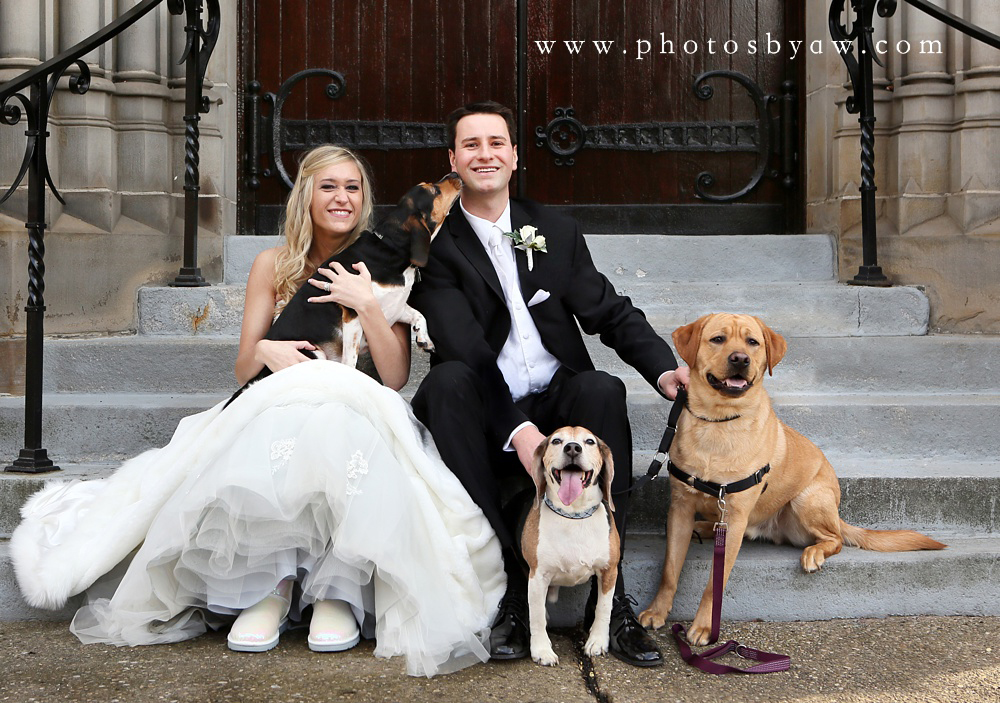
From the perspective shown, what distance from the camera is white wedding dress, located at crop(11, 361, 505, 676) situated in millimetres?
2582

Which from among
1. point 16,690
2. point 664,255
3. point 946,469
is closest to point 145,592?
point 16,690

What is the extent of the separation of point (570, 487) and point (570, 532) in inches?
5.6

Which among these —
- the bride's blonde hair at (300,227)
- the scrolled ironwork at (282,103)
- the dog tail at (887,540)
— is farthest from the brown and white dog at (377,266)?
the scrolled ironwork at (282,103)

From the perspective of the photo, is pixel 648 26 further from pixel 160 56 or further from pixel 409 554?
pixel 409 554

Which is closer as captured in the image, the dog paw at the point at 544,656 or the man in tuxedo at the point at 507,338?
the dog paw at the point at 544,656

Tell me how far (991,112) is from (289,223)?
334 cm

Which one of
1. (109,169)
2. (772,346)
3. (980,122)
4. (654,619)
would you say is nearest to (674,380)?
(772,346)

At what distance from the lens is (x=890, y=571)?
293cm

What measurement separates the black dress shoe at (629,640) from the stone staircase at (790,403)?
0.20m

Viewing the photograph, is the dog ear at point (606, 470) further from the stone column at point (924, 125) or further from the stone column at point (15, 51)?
the stone column at point (15, 51)

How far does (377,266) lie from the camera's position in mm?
3115

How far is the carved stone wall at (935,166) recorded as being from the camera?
4.41 metres

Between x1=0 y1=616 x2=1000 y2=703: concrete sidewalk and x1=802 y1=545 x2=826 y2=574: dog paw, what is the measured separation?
190 millimetres

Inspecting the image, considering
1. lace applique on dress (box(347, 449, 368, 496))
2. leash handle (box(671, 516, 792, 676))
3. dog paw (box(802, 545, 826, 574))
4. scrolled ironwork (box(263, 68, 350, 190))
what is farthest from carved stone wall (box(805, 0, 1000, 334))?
lace applique on dress (box(347, 449, 368, 496))
